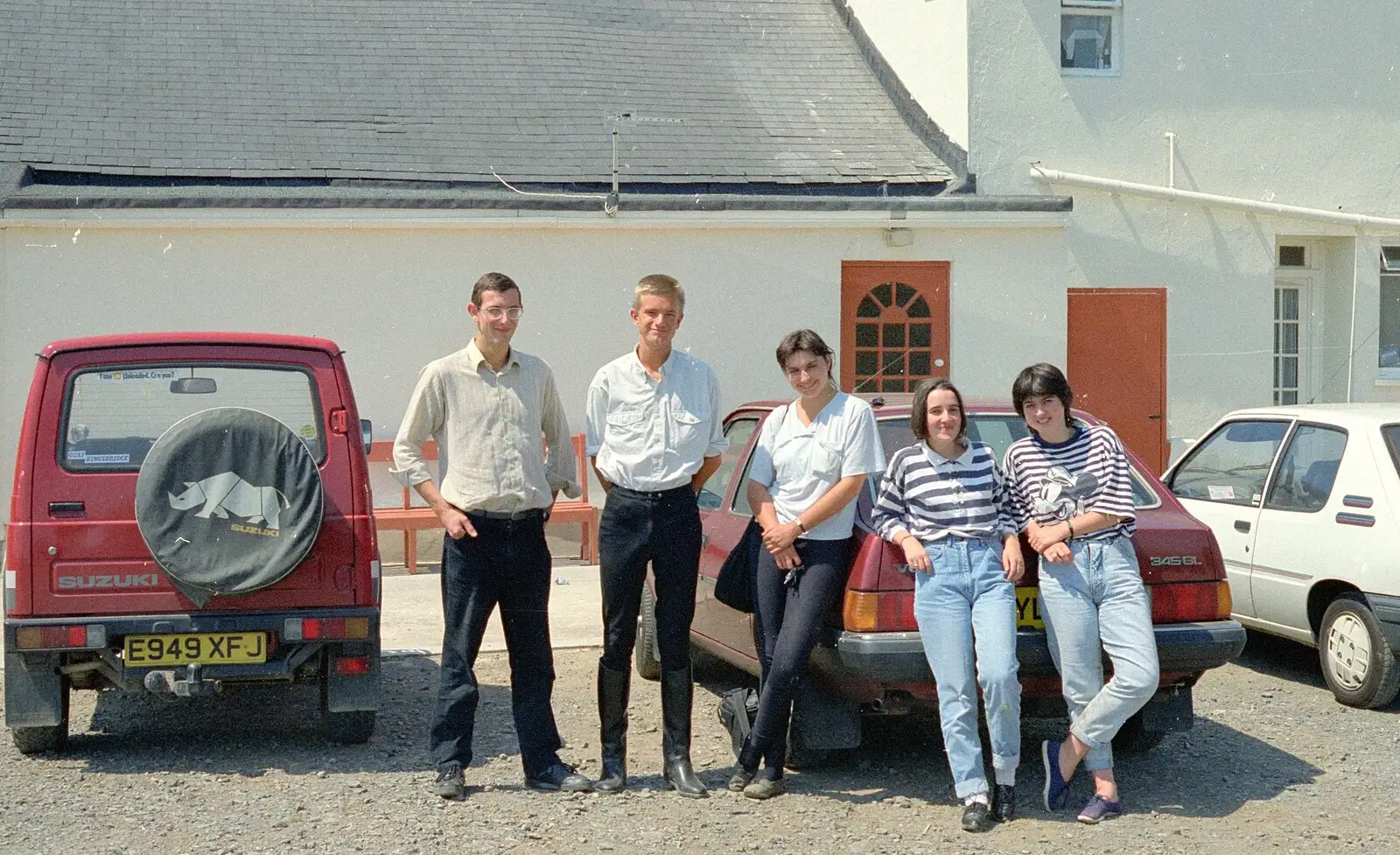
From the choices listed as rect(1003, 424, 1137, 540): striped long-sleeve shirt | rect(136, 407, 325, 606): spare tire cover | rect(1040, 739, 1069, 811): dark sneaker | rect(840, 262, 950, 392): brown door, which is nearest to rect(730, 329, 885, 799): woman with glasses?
rect(1003, 424, 1137, 540): striped long-sleeve shirt

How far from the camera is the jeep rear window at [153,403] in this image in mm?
6047

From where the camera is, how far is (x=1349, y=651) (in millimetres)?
7211

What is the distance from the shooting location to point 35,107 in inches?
497

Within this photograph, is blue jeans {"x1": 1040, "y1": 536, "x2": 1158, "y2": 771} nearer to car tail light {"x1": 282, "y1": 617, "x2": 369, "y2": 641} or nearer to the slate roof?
car tail light {"x1": 282, "y1": 617, "x2": 369, "y2": 641}

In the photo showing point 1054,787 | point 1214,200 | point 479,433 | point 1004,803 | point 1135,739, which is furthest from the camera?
point 1214,200

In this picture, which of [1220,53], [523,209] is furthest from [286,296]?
[1220,53]

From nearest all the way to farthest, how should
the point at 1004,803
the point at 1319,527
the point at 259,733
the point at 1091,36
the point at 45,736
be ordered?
the point at 1004,803 → the point at 45,736 → the point at 259,733 → the point at 1319,527 → the point at 1091,36

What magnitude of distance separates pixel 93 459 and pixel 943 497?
3471 mm

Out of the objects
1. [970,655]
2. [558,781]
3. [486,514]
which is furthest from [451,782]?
[970,655]

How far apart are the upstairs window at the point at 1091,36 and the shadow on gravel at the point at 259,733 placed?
879cm

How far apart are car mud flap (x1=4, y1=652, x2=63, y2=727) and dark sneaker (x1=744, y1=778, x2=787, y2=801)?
2845 mm

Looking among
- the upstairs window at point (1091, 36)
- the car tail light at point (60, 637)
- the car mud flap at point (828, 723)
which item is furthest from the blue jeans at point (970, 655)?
the upstairs window at point (1091, 36)

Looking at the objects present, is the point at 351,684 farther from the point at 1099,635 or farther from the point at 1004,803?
the point at 1099,635

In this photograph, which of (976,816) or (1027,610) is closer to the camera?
(976,816)
